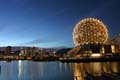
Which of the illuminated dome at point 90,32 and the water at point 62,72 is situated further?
the illuminated dome at point 90,32

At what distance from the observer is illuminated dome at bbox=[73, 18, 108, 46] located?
303ft

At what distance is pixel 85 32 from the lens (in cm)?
9250

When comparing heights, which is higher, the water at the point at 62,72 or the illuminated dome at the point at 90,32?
the illuminated dome at the point at 90,32

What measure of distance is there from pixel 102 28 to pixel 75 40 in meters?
10.8

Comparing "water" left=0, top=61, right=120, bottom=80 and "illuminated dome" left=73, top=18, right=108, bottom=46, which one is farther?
"illuminated dome" left=73, top=18, right=108, bottom=46

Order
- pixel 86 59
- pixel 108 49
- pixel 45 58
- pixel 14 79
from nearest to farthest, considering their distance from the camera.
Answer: pixel 14 79
pixel 86 59
pixel 108 49
pixel 45 58

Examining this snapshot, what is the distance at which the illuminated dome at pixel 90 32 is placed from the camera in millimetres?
92250

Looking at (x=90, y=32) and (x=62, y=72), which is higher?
(x=90, y=32)

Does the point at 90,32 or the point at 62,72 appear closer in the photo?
the point at 62,72

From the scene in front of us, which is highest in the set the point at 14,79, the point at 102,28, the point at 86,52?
the point at 102,28

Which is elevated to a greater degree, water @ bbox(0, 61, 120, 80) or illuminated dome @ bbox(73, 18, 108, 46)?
illuminated dome @ bbox(73, 18, 108, 46)

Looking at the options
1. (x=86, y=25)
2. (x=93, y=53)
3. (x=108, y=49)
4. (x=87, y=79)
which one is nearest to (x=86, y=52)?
(x=93, y=53)

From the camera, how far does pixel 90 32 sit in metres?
92.9

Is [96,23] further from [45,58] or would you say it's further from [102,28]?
[45,58]
